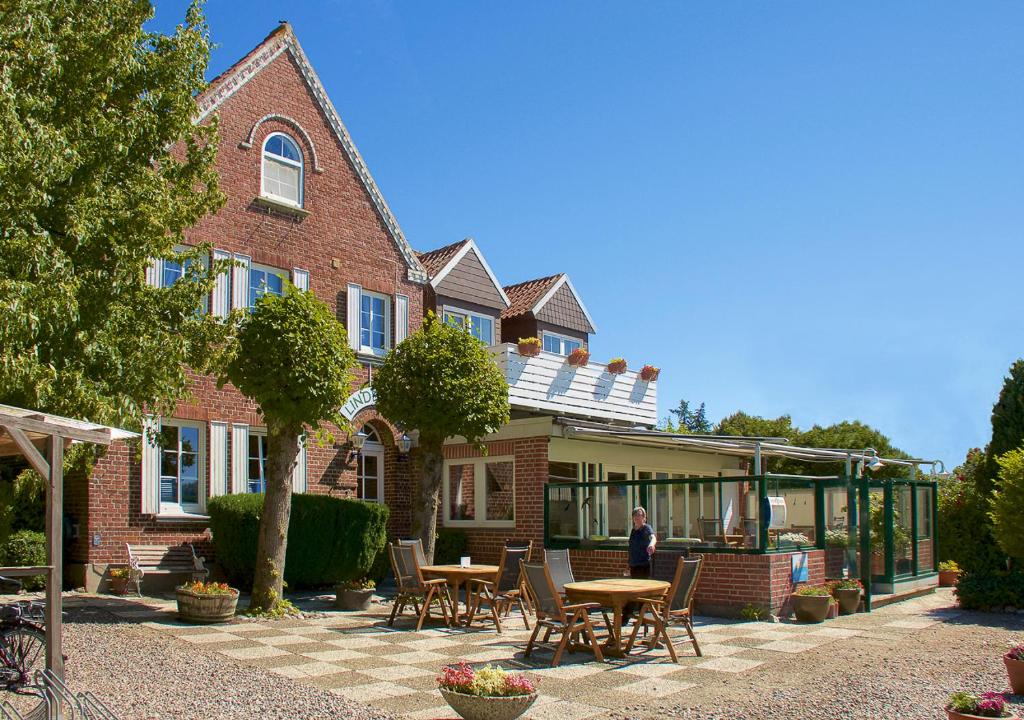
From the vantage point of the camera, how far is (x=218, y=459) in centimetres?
1739

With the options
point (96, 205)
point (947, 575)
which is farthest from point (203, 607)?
point (947, 575)

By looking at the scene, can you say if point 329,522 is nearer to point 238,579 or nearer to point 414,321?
point 238,579

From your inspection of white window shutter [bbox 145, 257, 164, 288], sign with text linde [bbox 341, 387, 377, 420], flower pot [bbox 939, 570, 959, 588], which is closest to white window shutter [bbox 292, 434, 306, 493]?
sign with text linde [bbox 341, 387, 377, 420]

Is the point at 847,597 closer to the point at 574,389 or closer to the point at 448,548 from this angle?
the point at 574,389

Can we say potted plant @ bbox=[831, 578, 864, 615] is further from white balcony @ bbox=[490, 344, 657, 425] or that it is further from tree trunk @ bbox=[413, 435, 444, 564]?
white balcony @ bbox=[490, 344, 657, 425]

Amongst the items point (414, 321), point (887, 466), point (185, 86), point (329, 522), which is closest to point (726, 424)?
point (887, 466)

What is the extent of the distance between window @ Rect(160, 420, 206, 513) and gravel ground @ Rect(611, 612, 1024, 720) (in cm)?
1081

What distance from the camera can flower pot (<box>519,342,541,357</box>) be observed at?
19.3m

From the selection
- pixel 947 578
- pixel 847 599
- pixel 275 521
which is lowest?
pixel 947 578

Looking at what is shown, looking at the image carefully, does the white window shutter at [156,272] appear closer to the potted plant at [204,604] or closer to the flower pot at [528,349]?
the potted plant at [204,604]

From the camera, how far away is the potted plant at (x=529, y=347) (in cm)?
1931

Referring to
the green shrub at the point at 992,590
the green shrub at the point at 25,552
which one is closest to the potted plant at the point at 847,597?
the green shrub at the point at 992,590

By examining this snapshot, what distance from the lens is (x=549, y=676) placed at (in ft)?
31.5

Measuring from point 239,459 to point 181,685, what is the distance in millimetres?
9190
